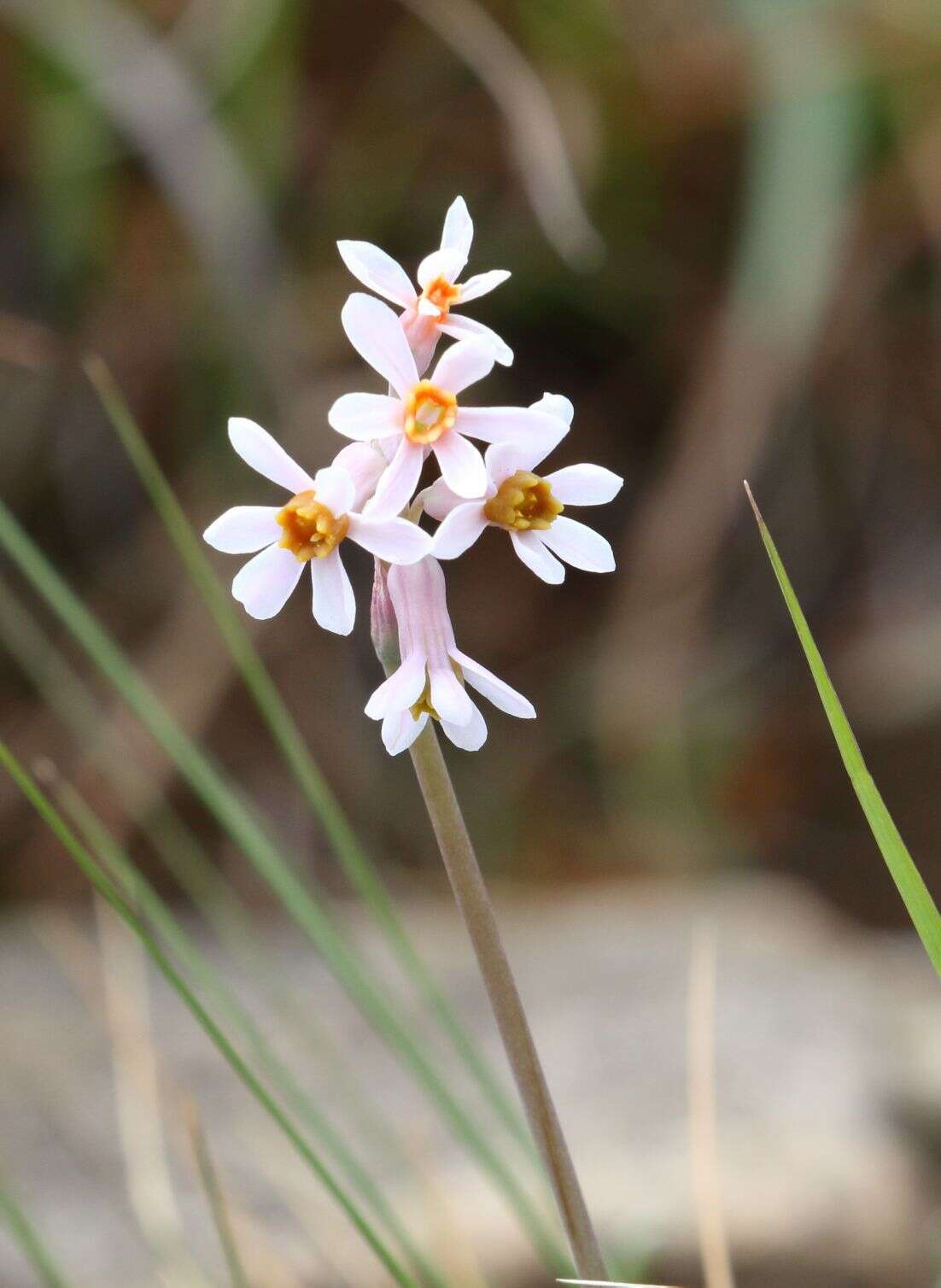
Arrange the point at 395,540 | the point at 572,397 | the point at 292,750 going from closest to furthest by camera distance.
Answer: the point at 395,540 → the point at 292,750 → the point at 572,397

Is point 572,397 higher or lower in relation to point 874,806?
higher

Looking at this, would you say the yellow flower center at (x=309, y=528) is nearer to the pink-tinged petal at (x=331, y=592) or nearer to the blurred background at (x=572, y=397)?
the pink-tinged petal at (x=331, y=592)

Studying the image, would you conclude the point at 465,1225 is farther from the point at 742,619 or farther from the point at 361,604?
the point at 742,619

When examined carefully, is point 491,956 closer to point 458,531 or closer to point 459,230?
point 458,531

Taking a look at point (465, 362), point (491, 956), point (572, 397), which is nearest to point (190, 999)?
point (491, 956)

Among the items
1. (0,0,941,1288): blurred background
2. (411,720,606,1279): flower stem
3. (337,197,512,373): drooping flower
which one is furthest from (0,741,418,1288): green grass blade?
(0,0,941,1288): blurred background

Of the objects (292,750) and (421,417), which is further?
(292,750)
